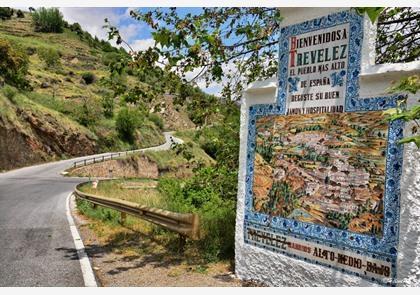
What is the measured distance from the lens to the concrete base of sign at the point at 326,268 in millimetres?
4082

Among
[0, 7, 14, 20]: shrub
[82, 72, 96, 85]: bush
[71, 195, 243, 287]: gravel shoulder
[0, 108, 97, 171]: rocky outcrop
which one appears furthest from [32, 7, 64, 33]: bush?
[71, 195, 243, 287]: gravel shoulder

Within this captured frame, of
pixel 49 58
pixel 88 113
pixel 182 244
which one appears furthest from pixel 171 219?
pixel 49 58

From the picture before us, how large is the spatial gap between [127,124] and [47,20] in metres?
67.1

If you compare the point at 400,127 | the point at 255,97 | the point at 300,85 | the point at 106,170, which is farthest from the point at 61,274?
the point at 106,170

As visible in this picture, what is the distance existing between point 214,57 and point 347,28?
299cm

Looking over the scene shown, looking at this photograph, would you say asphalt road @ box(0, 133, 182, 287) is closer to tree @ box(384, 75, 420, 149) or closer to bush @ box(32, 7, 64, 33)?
tree @ box(384, 75, 420, 149)

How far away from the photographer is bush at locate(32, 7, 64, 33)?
350ft

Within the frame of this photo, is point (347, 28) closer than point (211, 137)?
Yes

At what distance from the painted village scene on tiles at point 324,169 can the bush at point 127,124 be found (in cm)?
4692

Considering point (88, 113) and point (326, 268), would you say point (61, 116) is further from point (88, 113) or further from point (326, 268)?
point (326, 268)

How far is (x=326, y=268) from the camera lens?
4844 mm

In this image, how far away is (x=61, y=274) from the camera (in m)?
5.97

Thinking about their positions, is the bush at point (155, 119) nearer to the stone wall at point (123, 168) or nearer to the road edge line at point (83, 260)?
the stone wall at point (123, 168)

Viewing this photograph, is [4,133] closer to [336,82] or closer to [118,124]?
[118,124]
